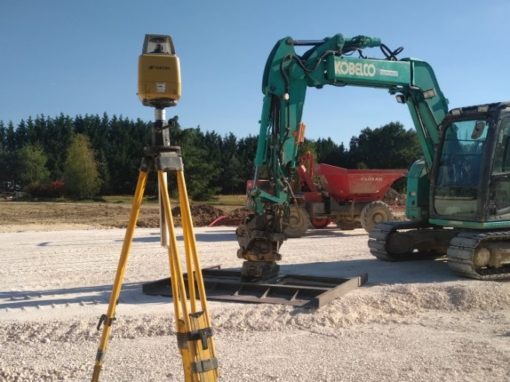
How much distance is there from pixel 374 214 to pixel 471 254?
21.4 feet

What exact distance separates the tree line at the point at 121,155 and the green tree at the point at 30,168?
0.24 ft

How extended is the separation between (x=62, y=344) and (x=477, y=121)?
22.5ft

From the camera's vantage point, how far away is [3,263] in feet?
34.6

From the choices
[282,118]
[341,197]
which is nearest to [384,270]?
[282,118]

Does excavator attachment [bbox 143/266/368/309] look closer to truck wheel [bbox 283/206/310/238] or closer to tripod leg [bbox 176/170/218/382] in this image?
tripod leg [bbox 176/170/218/382]

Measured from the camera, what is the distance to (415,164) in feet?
34.6

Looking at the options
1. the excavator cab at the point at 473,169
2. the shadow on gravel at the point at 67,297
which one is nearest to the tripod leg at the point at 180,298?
the shadow on gravel at the point at 67,297

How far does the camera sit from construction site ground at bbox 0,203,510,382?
4.78 metres

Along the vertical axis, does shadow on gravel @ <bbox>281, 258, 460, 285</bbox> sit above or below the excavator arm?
below

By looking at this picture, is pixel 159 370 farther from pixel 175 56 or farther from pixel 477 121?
pixel 477 121

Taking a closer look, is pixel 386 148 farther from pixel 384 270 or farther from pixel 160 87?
pixel 160 87

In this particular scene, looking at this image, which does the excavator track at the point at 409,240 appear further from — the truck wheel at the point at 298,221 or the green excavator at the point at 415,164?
the truck wheel at the point at 298,221

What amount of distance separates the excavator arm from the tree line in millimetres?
26994

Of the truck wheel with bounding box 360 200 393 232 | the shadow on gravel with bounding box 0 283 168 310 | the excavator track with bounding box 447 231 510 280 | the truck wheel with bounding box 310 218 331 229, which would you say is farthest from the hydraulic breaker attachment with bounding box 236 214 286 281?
the truck wheel with bounding box 310 218 331 229
